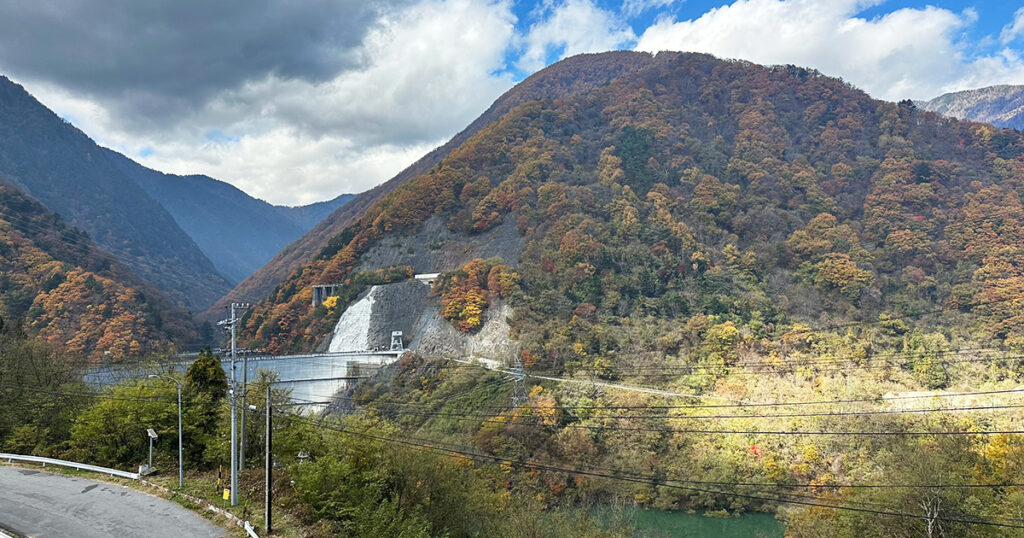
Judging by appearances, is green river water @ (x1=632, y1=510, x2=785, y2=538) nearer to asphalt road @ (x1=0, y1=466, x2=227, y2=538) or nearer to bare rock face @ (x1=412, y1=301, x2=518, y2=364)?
bare rock face @ (x1=412, y1=301, x2=518, y2=364)

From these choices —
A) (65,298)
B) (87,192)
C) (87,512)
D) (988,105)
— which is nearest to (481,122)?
(87,192)

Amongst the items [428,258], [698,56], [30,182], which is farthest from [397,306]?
[30,182]

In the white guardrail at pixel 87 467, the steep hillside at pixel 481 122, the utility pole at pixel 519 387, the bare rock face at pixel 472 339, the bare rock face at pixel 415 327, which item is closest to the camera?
the white guardrail at pixel 87 467

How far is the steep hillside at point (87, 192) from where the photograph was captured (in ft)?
398

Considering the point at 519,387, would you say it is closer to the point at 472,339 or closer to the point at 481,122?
the point at 472,339

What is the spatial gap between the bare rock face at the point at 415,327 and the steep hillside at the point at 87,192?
7102 centimetres

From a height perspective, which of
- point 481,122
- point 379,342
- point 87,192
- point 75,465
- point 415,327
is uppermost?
point 481,122

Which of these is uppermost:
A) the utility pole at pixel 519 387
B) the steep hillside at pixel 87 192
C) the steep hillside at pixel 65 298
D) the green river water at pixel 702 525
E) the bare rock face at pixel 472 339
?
the steep hillside at pixel 87 192

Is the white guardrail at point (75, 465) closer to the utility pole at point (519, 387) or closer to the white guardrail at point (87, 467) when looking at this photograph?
the white guardrail at point (87, 467)

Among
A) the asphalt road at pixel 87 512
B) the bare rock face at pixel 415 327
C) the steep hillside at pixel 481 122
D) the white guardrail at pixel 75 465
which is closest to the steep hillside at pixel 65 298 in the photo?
the bare rock face at pixel 415 327

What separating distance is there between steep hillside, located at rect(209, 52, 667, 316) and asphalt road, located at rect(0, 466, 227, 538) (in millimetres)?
104510

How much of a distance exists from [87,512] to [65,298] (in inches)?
2039

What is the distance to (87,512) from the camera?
18484mm

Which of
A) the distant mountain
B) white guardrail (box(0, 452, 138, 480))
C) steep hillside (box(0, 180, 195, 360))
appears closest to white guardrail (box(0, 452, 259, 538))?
white guardrail (box(0, 452, 138, 480))
